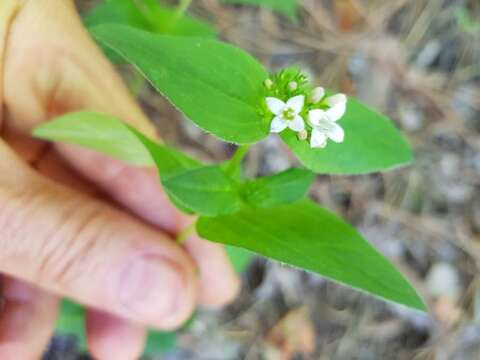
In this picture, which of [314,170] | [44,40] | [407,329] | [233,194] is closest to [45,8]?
[44,40]

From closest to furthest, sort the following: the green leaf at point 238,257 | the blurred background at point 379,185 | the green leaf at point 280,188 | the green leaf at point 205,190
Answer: the green leaf at point 205,190 → the green leaf at point 280,188 → the green leaf at point 238,257 → the blurred background at point 379,185

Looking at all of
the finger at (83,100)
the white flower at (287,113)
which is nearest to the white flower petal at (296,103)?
the white flower at (287,113)

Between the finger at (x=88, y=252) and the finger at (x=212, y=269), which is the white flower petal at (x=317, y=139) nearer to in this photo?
the finger at (x=88, y=252)

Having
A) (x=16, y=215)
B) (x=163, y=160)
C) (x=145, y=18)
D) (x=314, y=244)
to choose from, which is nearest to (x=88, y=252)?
(x=16, y=215)

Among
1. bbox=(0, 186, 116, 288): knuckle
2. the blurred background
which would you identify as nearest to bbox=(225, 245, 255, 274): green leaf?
the blurred background

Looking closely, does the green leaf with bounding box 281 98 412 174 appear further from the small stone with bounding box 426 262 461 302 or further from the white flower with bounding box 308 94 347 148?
the small stone with bounding box 426 262 461 302

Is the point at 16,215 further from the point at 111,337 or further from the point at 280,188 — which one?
the point at 111,337
